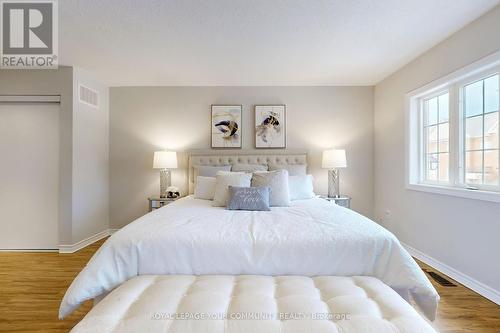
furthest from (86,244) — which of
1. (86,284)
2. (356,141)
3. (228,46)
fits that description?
(356,141)

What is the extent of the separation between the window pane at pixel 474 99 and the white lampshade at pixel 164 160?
11.7 ft

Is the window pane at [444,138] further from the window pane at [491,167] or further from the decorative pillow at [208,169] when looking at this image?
the decorative pillow at [208,169]

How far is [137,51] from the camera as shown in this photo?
2.90 m

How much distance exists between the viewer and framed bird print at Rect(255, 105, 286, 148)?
4062 mm

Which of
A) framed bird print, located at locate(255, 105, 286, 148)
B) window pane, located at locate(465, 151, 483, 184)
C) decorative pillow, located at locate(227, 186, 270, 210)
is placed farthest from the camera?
framed bird print, located at locate(255, 105, 286, 148)

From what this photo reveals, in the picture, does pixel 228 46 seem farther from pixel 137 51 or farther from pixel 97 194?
pixel 97 194

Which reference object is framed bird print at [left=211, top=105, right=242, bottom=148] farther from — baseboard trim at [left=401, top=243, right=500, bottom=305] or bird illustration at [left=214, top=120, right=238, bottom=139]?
baseboard trim at [left=401, top=243, right=500, bottom=305]

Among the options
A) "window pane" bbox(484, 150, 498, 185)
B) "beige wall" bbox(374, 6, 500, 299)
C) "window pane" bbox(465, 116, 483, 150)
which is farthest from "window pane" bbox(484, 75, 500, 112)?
"window pane" bbox(484, 150, 498, 185)

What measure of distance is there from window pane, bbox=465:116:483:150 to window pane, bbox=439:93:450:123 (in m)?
0.30

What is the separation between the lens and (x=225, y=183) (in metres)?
2.97

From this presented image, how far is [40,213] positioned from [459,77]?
5187mm

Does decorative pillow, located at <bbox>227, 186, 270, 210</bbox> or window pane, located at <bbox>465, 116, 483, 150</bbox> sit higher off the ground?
window pane, located at <bbox>465, 116, 483, 150</bbox>

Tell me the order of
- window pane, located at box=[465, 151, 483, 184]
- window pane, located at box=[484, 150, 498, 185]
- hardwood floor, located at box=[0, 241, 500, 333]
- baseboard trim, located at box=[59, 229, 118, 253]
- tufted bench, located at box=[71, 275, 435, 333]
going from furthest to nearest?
baseboard trim, located at box=[59, 229, 118, 253] < window pane, located at box=[465, 151, 483, 184] < window pane, located at box=[484, 150, 498, 185] < hardwood floor, located at box=[0, 241, 500, 333] < tufted bench, located at box=[71, 275, 435, 333]

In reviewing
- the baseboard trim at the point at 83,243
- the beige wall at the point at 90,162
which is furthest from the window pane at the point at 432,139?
the baseboard trim at the point at 83,243
